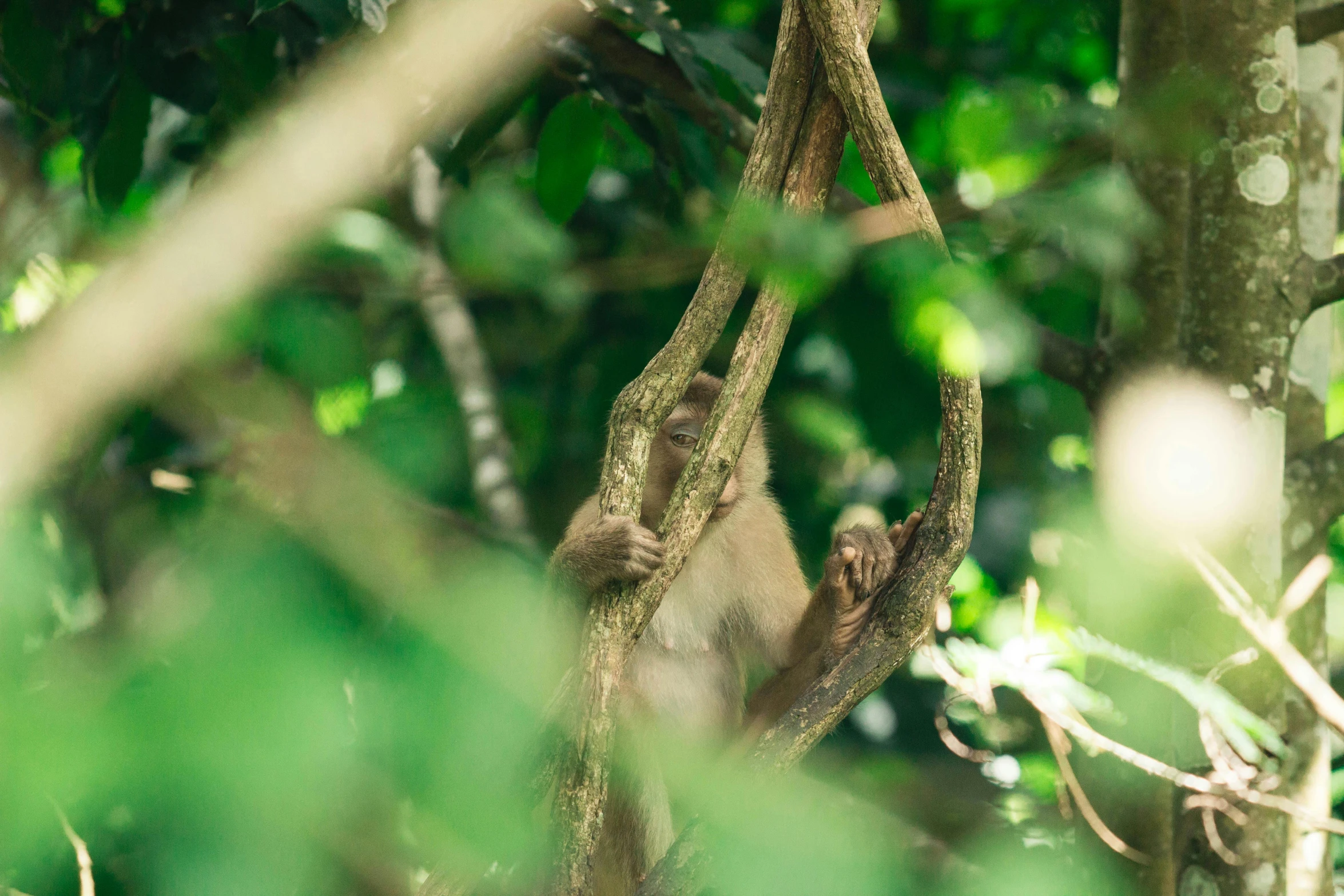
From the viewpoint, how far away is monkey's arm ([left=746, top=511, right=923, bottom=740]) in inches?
111

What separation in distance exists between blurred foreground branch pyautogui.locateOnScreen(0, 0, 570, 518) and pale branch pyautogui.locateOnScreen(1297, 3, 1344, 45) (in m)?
2.49

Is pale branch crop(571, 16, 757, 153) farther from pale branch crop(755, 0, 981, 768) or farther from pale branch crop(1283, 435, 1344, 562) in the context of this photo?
pale branch crop(1283, 435, 1344, 562)

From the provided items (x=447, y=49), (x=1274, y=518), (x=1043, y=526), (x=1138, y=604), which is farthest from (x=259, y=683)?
(x=1043, y=526)

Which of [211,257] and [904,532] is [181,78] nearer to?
[211,257]

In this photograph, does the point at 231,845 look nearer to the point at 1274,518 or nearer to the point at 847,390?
the point at 1274,518

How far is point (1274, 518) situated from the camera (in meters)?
3.37

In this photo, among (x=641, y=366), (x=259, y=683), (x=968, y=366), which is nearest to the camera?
(x=259, y=683)

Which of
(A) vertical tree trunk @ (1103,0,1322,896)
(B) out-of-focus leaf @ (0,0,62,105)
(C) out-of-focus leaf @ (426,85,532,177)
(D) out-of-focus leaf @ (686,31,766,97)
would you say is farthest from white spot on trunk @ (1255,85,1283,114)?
(B) out-of-focus leaf @ (0,0,62,105)

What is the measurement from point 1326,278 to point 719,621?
2.24m

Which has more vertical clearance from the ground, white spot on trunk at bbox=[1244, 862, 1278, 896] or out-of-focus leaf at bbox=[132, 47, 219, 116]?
out-of-focus leaf at bbox=[132, 47, 219, 116]

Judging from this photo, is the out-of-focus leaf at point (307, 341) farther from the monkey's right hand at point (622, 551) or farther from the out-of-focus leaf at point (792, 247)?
the out-of-focus leaf at point (792, 247)

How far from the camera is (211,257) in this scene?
1771mm

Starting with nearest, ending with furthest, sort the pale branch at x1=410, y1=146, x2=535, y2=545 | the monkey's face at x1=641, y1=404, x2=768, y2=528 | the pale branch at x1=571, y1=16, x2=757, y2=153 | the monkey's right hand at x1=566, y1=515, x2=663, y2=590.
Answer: the monkey's right hand at x1=566, y1=515, x2=663, y2=590 → the pale branch at x1=571, y1=16, x2=757, y2=153 → the monkey's face at x1=641, y1=404, x2=768, y2=528 → the pale branch at x1=410, y1=146, x2=535, y2=545

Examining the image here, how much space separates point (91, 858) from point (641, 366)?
323 cm
